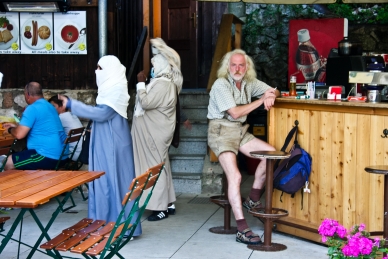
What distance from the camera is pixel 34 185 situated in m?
4.39

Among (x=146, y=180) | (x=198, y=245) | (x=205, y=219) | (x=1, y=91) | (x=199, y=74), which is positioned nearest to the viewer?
(x=146, y=180)

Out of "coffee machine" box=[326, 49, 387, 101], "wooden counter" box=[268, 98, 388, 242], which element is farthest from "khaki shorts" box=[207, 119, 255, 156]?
"coffee machine" box=[326, 49, 387, 101]

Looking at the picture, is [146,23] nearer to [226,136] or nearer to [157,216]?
→ [157,216]

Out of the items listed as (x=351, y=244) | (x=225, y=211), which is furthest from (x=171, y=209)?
(x=351, y=244)

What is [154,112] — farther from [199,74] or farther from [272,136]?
[199,74]

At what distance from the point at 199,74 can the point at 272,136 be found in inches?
199

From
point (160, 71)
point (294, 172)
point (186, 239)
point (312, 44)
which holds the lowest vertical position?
point (186, 239)

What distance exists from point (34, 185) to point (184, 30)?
6809 mm

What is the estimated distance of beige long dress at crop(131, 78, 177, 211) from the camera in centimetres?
668

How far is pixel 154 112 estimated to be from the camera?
22.2ft

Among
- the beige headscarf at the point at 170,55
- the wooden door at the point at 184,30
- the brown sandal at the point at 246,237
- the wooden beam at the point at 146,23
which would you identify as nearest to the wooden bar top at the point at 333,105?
the brown sandal at the point at 246,237

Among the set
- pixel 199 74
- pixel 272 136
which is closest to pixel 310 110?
pixel 272 136

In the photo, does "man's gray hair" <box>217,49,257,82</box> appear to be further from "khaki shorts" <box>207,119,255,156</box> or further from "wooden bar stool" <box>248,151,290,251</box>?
"wooden bar stool" <box>248,151,290,251</box>

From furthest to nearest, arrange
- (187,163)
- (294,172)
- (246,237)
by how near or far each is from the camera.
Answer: (187,163), (246,237), (294,172)
